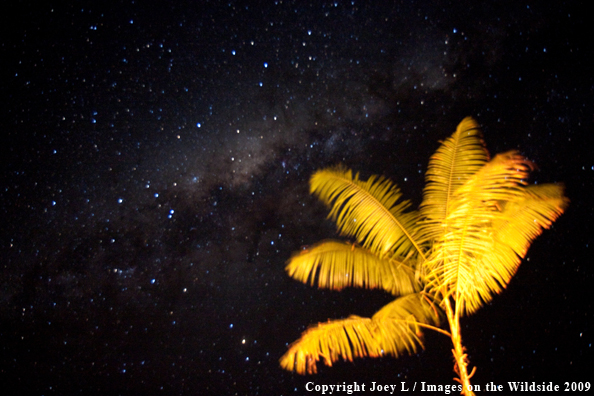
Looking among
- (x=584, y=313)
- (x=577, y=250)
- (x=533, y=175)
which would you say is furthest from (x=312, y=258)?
(x=584, y=313)

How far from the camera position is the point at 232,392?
28.1 m

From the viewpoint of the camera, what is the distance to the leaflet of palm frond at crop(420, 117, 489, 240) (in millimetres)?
4152

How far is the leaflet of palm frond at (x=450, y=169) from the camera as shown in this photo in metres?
4.15

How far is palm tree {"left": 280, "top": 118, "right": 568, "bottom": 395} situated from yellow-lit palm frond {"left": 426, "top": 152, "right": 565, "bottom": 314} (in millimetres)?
14

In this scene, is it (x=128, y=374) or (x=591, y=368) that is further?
(x=128, y=374)

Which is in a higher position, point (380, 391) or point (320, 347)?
point (320, 347)

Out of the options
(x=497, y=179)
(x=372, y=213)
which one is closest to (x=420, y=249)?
(x=372, y=213)

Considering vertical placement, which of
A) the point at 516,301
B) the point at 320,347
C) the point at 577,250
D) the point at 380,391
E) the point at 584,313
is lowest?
the point at 380,391

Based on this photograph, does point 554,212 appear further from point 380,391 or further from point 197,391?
point 197,391

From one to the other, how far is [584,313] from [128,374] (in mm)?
41591

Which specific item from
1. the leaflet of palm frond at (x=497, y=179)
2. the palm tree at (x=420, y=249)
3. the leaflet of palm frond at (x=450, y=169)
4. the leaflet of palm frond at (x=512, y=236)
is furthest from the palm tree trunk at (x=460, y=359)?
the leaflet of palm frond at (x=497, y=179)

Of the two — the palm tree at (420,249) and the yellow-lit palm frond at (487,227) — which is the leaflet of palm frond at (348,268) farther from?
the yellow-lit palm frond at (487,227)

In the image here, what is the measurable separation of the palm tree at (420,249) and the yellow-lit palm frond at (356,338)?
13 millimetres

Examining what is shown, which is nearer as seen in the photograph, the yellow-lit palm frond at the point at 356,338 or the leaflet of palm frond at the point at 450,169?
the yellow-lit palm frond at the point at 356,338
